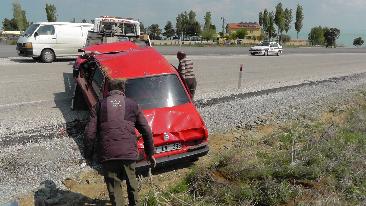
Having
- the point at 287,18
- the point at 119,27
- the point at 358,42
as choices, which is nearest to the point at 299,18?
the point at 287,18

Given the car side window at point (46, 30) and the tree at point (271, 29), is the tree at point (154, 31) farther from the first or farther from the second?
the car side window at point (46, 30)

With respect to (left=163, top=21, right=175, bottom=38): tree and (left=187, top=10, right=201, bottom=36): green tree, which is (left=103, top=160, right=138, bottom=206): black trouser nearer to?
(left=187, top=10, right=201, bottom=36): green tree

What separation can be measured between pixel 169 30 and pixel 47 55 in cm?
7986

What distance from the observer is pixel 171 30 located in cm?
9925

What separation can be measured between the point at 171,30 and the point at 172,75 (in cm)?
9265

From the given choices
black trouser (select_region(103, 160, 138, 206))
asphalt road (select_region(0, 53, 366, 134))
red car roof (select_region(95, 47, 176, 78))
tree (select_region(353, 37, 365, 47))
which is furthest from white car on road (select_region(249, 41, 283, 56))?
tree (select_region(353, 37, 365, 47))

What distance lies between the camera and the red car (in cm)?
707

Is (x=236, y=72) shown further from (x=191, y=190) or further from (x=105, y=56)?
(x=191, y=190)

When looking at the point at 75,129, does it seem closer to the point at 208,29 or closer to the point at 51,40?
the point at 51,40

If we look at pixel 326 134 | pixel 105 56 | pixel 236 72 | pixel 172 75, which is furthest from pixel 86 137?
pixel 236 72

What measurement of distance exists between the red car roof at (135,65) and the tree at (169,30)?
9066 centimetres

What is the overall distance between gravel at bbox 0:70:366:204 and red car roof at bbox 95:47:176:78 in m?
1.77

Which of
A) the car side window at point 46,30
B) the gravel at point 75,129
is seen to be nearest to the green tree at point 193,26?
the car side window at point 46,30

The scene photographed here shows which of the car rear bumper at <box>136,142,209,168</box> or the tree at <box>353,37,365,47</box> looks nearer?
the car rear bumper at <box>136,142,209,168</box>
